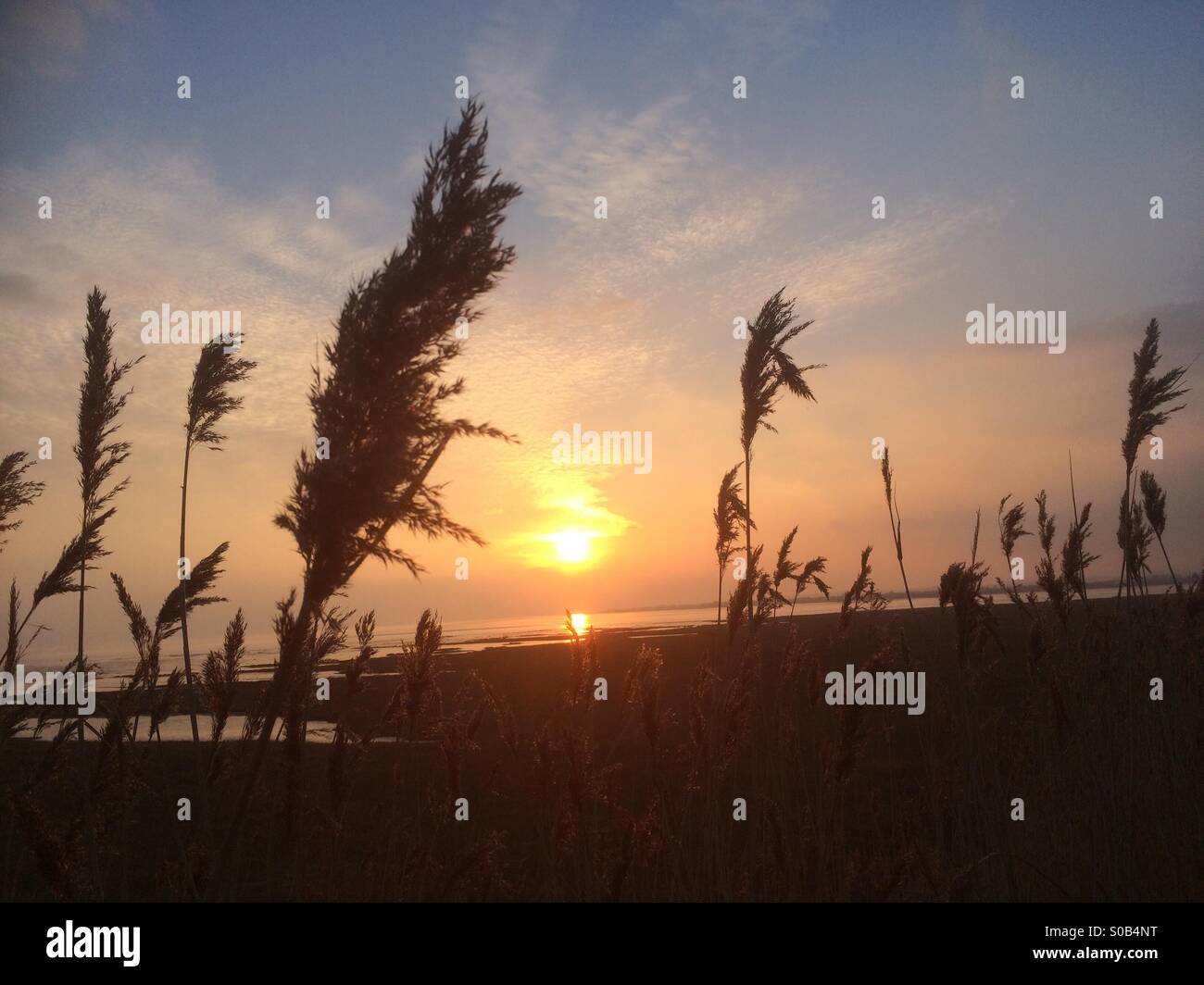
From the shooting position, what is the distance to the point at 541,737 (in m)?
3.39

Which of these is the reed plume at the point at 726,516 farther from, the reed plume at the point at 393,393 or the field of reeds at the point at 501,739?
the reed plume at the point at 393,393

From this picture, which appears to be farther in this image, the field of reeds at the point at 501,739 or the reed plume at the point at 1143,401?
the reed plume at the point at 1143,401

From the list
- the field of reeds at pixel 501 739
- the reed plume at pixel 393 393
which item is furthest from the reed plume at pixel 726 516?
the reed plume at pixel 393 393

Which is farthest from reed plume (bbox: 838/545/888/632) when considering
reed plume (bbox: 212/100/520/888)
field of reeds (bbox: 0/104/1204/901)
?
reed plume (bbox: 212/100/520/888)

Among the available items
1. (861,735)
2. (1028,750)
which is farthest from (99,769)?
(1028,750)

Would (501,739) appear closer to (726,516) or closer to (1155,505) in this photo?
(726,516)

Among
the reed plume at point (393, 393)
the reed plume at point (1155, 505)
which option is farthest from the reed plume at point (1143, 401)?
the reed plume at point (393, 393)

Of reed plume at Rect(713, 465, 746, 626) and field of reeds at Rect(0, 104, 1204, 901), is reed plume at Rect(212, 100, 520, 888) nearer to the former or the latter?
field of reeds at Rect(0, 104, 1204, 901)

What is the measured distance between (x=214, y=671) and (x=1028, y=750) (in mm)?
5368

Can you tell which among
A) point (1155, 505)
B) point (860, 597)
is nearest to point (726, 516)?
point (860, 597)

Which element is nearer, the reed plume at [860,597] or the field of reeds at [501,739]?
the field of reeds at [501,739]

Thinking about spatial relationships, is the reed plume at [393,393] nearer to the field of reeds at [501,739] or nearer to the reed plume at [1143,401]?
the field of reeds at [501,739]
